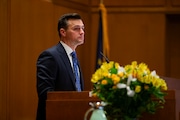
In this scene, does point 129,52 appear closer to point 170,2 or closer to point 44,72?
point 170,2

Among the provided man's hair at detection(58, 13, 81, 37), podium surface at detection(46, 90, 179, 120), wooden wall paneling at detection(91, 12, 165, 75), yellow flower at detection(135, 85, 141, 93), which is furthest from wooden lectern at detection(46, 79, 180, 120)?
wooden wall paneling at detection(91, 12, 165, 75)

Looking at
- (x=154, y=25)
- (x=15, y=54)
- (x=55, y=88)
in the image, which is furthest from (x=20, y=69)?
(x=154, y=25)

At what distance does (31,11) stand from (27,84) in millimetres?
818

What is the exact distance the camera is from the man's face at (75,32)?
3.49 metres

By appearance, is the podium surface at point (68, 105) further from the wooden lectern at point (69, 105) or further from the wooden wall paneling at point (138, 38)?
the wooden wall paneling at point (138, 38)

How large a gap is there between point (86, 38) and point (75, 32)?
103 inches

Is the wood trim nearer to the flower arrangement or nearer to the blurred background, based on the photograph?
the blurred background

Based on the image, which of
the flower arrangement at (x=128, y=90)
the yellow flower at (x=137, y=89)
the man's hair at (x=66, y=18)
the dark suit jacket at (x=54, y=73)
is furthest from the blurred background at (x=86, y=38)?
the yellow flower at (x=137, y=89)

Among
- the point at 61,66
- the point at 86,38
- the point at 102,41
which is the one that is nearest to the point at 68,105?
the point at 61,66

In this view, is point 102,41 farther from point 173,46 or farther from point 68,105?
point 173,46

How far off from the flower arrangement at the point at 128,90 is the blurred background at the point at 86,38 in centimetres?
242

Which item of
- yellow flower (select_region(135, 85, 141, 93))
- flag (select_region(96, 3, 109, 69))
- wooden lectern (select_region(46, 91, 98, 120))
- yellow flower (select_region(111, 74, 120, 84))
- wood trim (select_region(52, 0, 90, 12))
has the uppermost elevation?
wood trim (select_region(52, 0, 90, 12))

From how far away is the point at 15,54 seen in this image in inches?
187

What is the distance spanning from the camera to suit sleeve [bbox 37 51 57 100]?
10.2 ft
